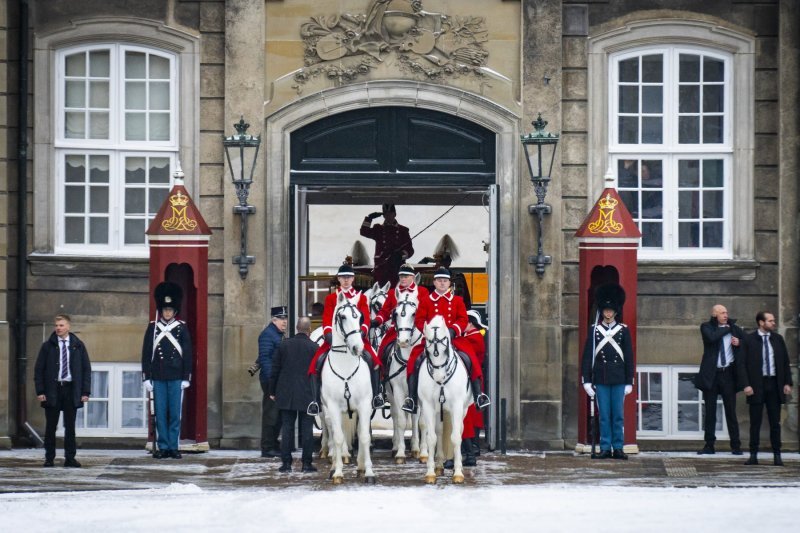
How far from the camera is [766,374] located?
21.9 m

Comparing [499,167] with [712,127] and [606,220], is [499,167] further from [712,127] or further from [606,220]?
[712,127]

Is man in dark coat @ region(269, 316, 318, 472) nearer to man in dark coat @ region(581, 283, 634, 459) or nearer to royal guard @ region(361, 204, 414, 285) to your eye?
man in dark coat @ region(581, 283, 634, 459)

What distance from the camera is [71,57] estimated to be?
23844 mm

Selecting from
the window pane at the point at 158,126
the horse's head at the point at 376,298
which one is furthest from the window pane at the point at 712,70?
the window pane at the point at 158,126

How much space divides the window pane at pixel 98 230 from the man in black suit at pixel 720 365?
7.30m

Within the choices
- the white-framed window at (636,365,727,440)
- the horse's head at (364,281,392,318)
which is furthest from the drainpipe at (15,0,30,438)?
the white-framed window at (636,365,727,440)

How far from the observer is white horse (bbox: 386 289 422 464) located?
20.2 meters

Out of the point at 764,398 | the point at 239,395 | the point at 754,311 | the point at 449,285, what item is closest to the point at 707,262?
the point at 754,311

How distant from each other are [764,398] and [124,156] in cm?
821

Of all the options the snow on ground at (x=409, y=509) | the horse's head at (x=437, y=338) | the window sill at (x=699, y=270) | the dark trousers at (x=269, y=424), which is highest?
the window sill at (x=699, y=270)

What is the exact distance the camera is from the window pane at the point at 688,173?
78.7ft

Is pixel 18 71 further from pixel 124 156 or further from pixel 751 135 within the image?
pixel 751 135

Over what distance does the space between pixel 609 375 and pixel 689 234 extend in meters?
2.82

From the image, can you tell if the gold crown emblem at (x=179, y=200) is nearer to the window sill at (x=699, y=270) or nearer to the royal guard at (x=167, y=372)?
the royal guard at (x=167, y=372)
